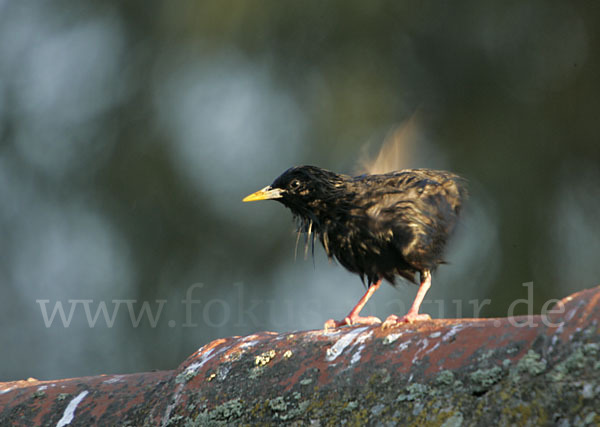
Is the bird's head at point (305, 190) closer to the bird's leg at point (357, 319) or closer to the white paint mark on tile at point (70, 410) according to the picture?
the bird's leg at point (357, 319)

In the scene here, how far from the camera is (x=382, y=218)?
3.85 metres

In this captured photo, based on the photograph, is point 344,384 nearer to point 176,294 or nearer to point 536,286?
point 536,286

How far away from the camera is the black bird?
12.4 feet

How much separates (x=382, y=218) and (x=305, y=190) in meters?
0.55

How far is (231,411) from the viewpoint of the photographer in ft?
7.41

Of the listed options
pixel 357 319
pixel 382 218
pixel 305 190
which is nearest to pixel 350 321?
pixel 357 319

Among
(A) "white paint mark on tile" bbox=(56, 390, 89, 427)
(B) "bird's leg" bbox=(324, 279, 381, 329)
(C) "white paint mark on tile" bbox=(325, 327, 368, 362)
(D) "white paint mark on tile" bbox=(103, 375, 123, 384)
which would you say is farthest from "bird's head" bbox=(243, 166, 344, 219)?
(C) "white paint mark on tile" bbox=(325, 327, 368, 362)

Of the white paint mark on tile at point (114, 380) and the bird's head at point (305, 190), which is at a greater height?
the bird's head at point (305, 190)

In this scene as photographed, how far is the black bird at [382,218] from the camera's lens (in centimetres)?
379

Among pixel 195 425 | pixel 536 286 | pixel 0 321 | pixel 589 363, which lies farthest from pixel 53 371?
pixel 589 363

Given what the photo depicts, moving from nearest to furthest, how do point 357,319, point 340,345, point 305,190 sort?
1. point 340,345
2. point 357,319
3. point 305,190

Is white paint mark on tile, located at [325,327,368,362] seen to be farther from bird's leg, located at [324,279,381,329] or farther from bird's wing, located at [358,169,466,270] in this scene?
bird's wing, located at [358,169,466,270]

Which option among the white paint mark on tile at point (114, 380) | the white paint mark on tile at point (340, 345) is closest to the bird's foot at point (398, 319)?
the white paint mark on tile at point (340, 345)

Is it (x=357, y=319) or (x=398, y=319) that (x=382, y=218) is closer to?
(x=357, y=319)
